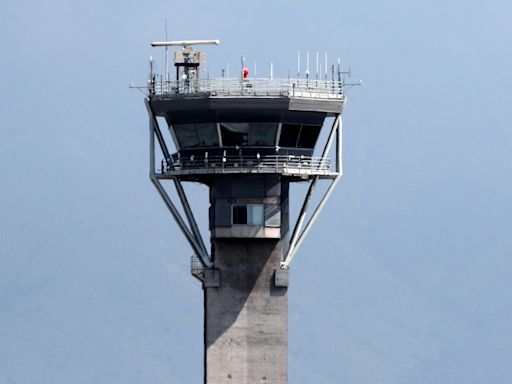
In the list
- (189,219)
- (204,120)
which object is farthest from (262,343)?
→ (204,120)

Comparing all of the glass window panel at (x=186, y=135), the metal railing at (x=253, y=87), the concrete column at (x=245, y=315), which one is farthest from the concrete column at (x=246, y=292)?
the metal railing at (x=253, y=87)

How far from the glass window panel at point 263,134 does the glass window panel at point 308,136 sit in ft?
4.71

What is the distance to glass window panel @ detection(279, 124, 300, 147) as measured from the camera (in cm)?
5522

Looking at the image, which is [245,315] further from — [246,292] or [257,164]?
[257,164]

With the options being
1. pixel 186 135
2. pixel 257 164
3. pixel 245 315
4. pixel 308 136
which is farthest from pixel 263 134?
pixel 245 315

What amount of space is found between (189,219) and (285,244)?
15.3ft

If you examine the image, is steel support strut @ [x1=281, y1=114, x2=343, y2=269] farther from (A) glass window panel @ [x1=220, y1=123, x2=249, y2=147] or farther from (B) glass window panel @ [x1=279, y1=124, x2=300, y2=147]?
(A) glass window panel @ [x1=220, y1=123, x2=249, y2=147]

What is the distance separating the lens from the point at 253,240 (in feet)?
184

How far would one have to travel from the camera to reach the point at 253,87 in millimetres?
54188

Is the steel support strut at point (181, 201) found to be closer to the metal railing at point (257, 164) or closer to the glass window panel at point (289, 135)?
the metal railing at point (257, 164)

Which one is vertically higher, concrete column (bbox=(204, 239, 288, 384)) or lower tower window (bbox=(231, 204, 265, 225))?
lower tower window (bbox=(231, 204, 265, 225))

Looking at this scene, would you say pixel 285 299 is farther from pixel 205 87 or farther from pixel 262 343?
pixel 205 87

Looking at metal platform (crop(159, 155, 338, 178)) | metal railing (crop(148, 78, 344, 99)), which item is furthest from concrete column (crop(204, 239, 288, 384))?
metal railing (crop(148, 78, 344, 99))

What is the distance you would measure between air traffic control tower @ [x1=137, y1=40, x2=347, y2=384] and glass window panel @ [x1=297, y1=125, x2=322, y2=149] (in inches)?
2.1
